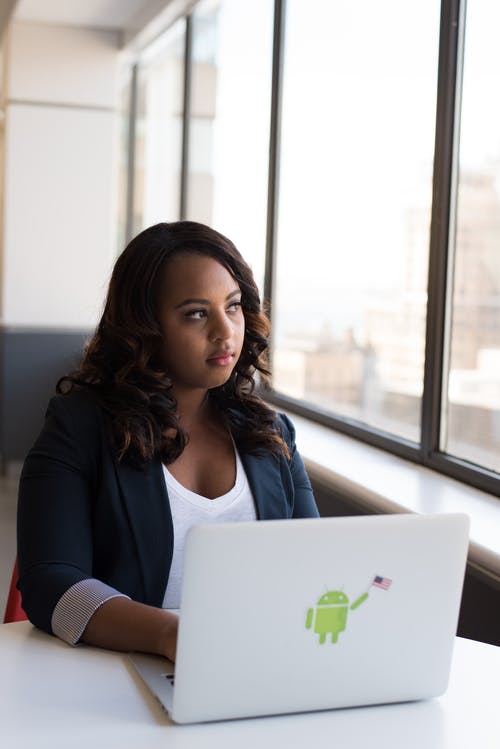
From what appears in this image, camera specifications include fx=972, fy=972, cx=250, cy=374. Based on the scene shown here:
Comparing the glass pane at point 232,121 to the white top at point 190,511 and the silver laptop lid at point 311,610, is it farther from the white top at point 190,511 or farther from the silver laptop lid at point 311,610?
the silver laptop lid at point 311,610

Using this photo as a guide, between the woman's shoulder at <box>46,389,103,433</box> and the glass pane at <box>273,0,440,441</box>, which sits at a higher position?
the glass pane at <box>273,0,440,441</box>

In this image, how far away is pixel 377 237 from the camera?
3.84 meters

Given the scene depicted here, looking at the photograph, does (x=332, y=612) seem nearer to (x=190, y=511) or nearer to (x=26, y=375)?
(x=190, y=511)

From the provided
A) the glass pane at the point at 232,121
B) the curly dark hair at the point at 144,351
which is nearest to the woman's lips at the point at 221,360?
the curly dark hair at the point at 144,351

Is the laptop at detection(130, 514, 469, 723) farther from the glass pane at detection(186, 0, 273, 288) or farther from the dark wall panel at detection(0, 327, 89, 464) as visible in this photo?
the dark wall panel at detection(0, 327, 89, 464)

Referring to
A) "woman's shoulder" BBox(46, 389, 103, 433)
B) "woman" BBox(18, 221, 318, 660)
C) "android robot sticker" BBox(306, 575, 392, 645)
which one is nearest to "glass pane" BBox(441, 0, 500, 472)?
"woman" BBox(18, 221, 318, 660)

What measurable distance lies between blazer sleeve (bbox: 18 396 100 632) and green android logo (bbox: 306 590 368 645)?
49cm

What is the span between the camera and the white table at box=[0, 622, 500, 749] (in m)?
1.15

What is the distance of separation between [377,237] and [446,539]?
2.75 meters

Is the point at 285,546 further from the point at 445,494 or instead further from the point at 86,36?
the point at 86,36

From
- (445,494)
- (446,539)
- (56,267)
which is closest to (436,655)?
(446,539)

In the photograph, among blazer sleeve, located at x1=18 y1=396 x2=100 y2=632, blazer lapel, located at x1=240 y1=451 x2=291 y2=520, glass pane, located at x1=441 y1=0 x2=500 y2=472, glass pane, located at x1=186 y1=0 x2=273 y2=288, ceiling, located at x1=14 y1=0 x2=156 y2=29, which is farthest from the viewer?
ceiling, located at x1=14 y1=0 x2=156 y2=29

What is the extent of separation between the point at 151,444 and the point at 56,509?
8.3 inches

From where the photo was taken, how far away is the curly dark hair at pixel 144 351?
1.73 meters
